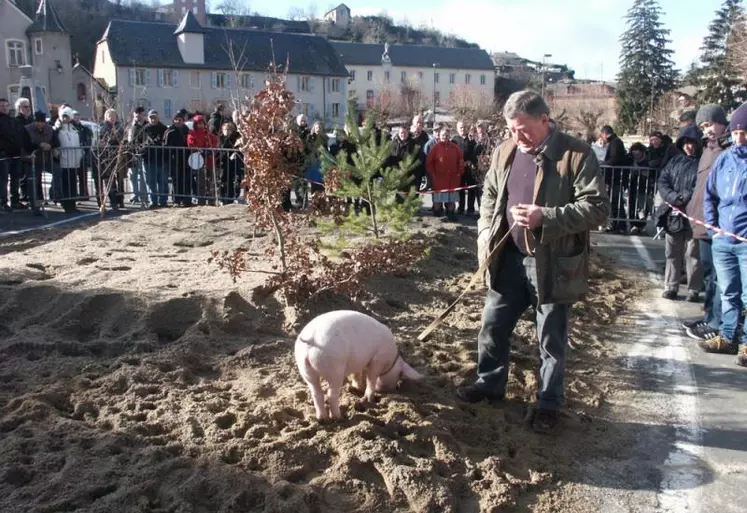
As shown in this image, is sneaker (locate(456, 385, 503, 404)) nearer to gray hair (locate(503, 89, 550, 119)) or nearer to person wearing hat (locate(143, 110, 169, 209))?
gray hair (locate(503, 89, 550, 119))

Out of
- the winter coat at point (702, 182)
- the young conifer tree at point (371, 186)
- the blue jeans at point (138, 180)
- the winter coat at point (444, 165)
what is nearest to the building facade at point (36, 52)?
the blue jeans at point (138, 180)

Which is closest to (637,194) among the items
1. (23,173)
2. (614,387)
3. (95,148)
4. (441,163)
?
(441,163)

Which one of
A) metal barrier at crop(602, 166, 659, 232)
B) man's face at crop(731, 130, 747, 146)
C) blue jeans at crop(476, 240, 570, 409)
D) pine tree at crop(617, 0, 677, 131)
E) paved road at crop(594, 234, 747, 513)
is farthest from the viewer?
pine tree at crop(617, 0, 677, 131)

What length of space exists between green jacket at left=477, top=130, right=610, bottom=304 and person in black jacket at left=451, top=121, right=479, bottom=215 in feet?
31.5

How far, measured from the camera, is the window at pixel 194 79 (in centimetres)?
7219

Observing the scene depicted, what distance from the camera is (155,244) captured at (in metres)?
9.16

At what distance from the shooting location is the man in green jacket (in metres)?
4.05

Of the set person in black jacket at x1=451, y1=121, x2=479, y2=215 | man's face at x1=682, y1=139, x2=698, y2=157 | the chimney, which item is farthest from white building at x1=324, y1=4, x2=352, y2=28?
man's face at x1=682, y1=139, x2=698, y2=157

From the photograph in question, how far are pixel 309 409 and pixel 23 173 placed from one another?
33.5 feet

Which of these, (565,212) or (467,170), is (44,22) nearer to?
(467,170)

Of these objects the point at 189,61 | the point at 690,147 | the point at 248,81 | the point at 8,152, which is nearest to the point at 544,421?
the point at 690,147

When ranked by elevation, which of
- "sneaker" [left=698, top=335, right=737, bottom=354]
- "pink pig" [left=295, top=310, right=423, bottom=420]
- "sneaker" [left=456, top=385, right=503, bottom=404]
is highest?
"pink pig" [left=295, top=310, right=423, bottom=420]

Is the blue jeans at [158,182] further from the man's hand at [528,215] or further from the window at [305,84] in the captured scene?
the window at [305,84]

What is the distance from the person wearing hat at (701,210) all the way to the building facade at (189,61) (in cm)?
6270
